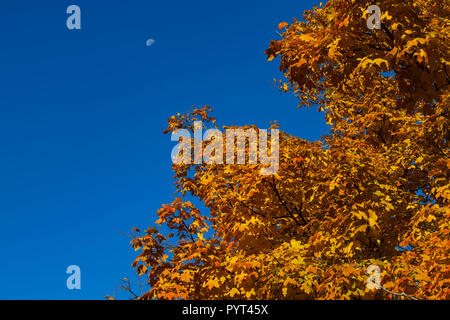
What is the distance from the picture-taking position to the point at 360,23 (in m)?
7.47

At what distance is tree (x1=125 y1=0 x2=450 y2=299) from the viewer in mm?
7246

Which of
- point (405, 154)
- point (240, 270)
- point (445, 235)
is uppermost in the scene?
point (405, 154)

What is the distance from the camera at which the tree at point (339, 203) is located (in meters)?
7.25

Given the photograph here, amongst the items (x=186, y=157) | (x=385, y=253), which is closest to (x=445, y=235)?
(x=385, y=253)

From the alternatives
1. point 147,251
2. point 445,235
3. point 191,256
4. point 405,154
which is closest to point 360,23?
point 445,235

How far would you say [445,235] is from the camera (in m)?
7.73

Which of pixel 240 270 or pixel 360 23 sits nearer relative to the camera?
pixel 360 23

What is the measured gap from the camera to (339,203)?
9469mm
